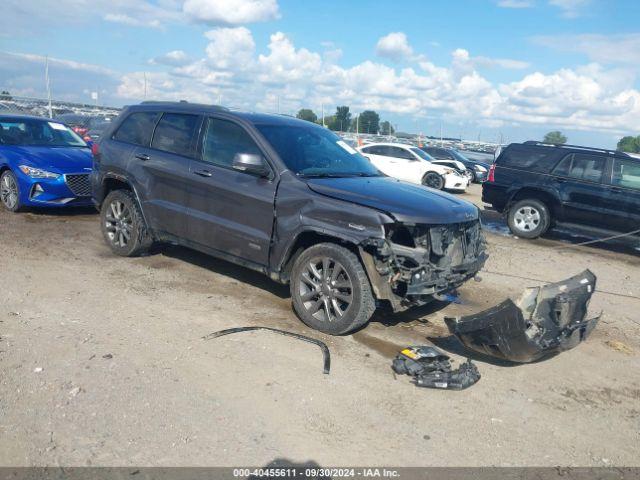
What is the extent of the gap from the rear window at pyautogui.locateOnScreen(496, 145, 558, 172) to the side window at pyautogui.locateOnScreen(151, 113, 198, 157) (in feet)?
23.5

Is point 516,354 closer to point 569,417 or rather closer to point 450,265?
point 569,417

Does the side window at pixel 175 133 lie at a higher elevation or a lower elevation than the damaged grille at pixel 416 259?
higher

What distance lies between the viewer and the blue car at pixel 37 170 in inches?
332

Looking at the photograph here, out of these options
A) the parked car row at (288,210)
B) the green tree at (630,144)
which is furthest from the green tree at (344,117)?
the parked car row at (288,210)

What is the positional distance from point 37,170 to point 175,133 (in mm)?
3667

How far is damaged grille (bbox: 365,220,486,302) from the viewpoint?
4457 mm

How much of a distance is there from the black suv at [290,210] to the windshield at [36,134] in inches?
137

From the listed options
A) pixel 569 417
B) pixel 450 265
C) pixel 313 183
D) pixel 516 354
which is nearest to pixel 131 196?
pixel 313 183

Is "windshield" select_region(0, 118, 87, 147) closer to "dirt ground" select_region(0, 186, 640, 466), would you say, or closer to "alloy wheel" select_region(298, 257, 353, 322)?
"dirt ground" select_region(0, 186, 640, 466)

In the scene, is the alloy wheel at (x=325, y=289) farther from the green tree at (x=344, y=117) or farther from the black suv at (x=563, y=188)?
the green tree at (x=344, y=117)

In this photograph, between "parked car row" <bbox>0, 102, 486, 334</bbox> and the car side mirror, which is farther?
the car side mirror

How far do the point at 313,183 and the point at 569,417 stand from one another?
9.18ft

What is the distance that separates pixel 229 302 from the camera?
5488 millimetres

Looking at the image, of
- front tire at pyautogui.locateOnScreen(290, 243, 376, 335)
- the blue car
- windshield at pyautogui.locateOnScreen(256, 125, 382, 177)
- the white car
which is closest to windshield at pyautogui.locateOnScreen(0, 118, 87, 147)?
the blue car
